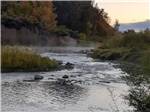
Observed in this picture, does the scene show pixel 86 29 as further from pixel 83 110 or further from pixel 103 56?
pixel 83 110

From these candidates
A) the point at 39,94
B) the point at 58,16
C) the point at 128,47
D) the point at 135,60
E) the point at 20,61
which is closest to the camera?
the point at 39,94

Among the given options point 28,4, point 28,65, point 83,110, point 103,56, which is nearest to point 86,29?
point 28,4

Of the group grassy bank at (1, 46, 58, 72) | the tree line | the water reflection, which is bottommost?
the water reflection

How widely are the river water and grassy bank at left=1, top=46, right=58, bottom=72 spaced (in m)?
1.64

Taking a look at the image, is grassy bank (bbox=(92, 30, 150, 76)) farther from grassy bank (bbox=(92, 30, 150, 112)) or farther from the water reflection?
the water reflection

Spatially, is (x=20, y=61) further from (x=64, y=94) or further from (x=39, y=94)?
(x=64, y=94)

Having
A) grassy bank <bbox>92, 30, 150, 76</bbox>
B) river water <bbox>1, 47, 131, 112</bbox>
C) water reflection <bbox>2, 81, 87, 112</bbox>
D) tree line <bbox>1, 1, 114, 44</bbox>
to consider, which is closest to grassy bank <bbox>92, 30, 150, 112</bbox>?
grassy bank <bbox>92, 30, 150, 76</bbox>

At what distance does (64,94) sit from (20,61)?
9.89 metres

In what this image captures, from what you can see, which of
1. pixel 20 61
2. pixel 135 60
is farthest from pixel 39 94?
pixel 135 60

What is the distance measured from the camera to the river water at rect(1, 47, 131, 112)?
50.3 feet

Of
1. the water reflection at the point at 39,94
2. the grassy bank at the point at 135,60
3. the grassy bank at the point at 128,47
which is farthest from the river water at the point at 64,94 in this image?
the grassy bank at the point at 128,47

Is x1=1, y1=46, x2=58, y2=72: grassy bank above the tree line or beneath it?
beneath

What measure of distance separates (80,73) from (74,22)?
67421mm

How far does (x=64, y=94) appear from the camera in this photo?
18766mm
